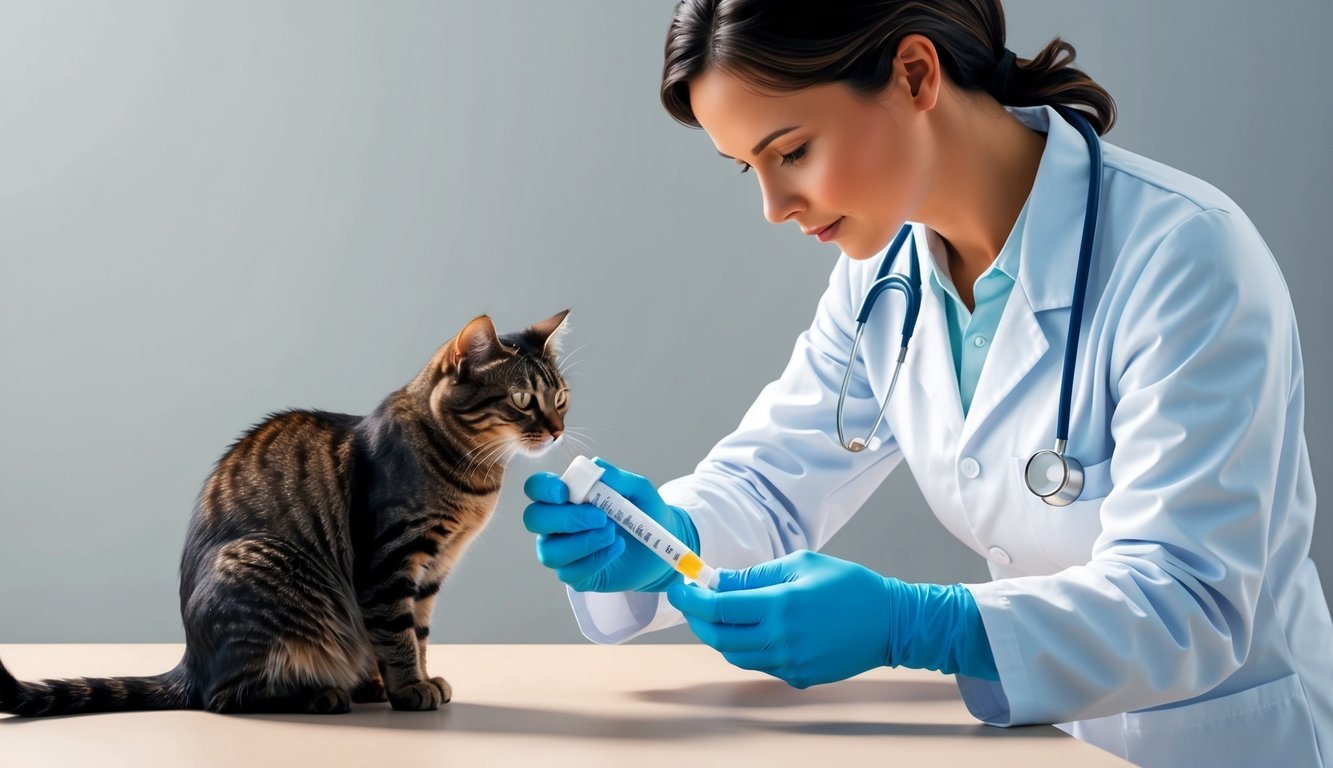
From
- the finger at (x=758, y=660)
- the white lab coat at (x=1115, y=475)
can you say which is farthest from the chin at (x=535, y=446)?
the finger at (x=758, y=660)

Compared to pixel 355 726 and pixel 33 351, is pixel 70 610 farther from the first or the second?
pixel 355 726

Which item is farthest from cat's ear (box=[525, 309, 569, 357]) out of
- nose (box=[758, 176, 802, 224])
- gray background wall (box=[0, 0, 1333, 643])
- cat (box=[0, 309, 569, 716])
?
gray background wall (box=[0, 0, 1333, 643])

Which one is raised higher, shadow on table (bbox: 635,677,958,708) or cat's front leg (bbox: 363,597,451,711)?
cat's front leg (bbox: 363,597,451,711)

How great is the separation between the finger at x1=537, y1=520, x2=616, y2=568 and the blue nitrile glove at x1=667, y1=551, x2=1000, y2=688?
0.19 meters

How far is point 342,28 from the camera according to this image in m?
2.48

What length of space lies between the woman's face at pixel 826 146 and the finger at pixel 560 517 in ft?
1.26

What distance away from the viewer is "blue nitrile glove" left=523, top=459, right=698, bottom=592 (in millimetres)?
1141

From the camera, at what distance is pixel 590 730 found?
38.3 inches

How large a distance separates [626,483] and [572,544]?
0.35 feet

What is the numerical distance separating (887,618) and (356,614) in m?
0.53

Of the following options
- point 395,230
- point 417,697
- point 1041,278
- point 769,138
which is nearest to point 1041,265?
point 1041,278

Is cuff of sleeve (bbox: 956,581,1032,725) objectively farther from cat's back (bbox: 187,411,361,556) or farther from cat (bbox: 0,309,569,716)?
cat's back (bbox: 187,411,361,556)

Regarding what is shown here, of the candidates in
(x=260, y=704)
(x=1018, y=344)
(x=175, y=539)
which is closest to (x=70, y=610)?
(x=175, y=539)

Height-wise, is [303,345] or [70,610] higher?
[303,345]
